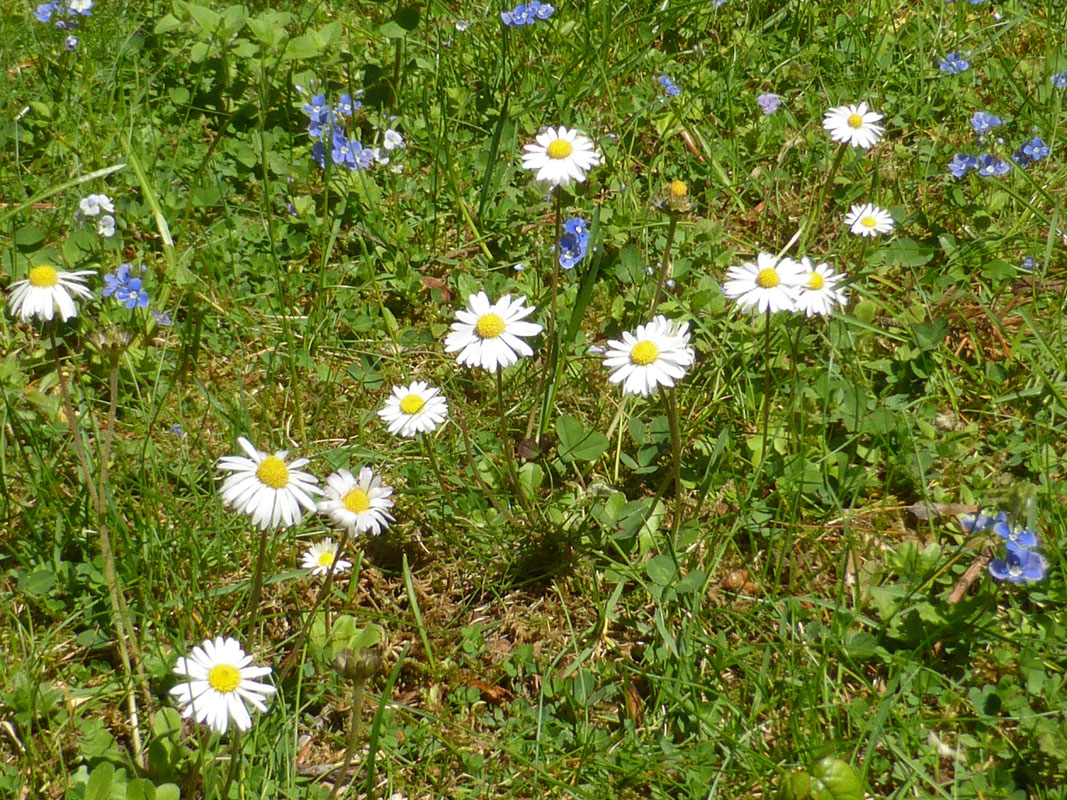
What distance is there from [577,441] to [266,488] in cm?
98

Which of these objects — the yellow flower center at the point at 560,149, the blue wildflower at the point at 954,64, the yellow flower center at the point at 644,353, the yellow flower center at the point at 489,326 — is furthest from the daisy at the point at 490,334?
the blue wildflower at the point at 954,64

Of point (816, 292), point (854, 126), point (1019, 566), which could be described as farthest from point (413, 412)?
point (854, 126)

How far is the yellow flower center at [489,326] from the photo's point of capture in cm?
241

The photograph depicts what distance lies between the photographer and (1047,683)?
88.0 inches

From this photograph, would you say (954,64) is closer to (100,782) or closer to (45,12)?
(45,12)

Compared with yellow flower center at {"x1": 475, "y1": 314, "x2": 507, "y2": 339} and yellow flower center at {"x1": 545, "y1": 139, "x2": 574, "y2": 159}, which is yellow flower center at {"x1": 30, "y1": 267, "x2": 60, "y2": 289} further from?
yellow flower center at {"x1": 545, "y1": 139, "x2": 574, "y2": 159}

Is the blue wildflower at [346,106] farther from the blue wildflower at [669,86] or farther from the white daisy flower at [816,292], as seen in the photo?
the white daisy flower at [816,292]

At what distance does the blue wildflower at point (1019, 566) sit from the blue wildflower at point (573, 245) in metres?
1.48

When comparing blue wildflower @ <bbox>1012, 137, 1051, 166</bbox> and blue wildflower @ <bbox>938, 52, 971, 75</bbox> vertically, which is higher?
blue wildflower @ <bbox>938, 52, 971, 75</bbox>

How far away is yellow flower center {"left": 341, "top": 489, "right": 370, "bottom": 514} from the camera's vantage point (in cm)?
209

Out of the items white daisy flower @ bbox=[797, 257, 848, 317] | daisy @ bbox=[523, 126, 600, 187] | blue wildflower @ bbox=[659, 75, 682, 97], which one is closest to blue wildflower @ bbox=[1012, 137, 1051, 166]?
white daisy flower @ bbox=[797, 257, 848, 317]

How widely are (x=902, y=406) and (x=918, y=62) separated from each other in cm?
168

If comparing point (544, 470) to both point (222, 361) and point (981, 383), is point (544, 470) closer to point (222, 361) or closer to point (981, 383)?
point (222, 361)

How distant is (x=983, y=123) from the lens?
346 cm
